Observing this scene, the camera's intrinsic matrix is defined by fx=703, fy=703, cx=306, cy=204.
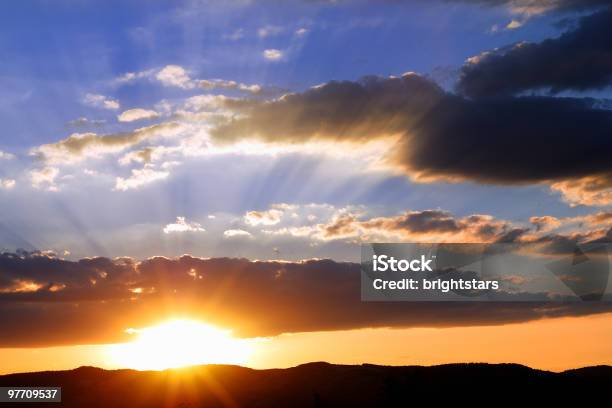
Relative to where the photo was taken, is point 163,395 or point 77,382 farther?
point 77,382

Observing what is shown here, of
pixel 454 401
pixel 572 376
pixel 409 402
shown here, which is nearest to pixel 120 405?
pixel 409 402

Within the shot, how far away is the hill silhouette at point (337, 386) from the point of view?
305 ft

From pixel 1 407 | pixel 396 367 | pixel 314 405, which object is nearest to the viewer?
pixel 314 405

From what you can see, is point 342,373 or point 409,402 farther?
point 342,373

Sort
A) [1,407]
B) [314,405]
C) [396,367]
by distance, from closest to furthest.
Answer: [314,405] → [1,407] → [396,367]

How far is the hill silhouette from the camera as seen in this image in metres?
92.9

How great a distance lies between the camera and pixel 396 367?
10750 cm

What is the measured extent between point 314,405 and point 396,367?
21.7 metres

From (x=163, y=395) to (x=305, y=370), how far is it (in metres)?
21.6

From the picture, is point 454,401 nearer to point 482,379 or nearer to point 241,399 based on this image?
point 482,379

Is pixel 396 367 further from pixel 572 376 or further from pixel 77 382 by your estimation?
pixel 77 382

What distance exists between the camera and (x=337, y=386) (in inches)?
3821

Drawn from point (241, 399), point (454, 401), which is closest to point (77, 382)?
point (241, 399)

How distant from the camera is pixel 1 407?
9762 cm
